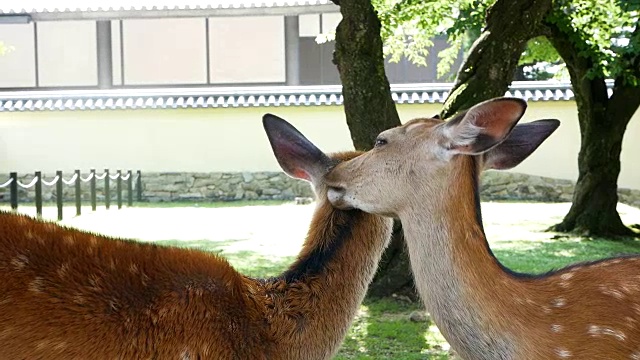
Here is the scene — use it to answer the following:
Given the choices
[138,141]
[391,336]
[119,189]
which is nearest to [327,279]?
[391,336]

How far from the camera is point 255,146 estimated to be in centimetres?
1695

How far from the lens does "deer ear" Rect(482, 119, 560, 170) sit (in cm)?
274

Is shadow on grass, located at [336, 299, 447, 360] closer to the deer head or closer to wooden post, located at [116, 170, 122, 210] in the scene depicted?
the deer head

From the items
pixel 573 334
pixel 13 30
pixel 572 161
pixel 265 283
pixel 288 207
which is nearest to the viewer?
pixel 573 334

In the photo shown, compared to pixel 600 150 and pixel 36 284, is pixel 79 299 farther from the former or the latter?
pixel 600 150

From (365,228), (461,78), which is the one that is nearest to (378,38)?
(461,78)

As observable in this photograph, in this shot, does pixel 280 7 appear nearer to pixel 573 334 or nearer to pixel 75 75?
pixel 75 75

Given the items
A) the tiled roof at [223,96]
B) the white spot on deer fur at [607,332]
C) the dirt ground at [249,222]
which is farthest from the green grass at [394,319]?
the tiled roof at [223,96]

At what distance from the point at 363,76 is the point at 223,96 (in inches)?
431

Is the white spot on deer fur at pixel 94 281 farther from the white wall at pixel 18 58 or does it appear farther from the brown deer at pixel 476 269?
the white wall at pixel 18 58

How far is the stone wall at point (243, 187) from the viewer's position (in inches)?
651

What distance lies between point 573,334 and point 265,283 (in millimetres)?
978

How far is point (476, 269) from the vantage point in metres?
2.54

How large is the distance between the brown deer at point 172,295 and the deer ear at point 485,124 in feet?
1.77
